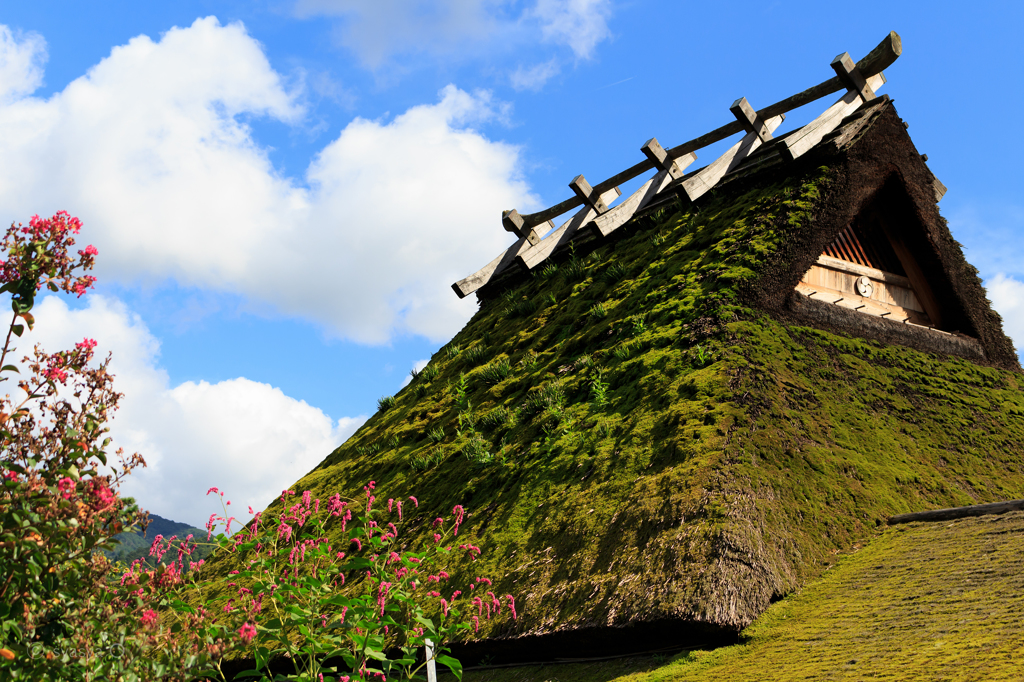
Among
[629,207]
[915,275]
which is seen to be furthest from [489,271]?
[915,275]

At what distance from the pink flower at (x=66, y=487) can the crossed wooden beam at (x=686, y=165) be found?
296 inches

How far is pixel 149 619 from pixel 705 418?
4.12 meters

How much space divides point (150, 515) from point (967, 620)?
402 centimetres

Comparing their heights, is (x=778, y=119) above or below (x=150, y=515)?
above

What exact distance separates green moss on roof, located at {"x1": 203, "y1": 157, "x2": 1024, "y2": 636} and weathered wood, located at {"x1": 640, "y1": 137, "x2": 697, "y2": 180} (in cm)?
123

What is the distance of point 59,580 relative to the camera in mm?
2863

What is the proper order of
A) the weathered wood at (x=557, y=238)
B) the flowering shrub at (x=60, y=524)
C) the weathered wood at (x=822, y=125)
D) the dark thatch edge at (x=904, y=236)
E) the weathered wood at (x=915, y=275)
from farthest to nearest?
the weathered wood at (x=557, y=238), the weathered wood at (x=915, y=275), the weathered wood at (x=822, y=125), the dark thatch edge at (x=904, y=236), the flowering shrub at (x=60, y=524)

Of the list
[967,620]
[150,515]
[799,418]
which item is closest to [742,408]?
[799,418]

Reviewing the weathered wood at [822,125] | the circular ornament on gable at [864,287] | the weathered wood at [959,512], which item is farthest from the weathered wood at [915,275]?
the weathered wood at [959,512]

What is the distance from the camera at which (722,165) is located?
9516 mm

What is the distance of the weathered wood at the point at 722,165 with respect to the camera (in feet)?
30.1

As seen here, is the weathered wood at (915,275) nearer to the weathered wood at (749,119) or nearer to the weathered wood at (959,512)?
the weathered wood at (749,119)

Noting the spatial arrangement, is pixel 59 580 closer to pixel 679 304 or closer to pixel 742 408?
pixel 742 408

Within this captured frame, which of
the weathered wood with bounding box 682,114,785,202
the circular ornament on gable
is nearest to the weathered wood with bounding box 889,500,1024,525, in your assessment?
the circular ornament on gable
